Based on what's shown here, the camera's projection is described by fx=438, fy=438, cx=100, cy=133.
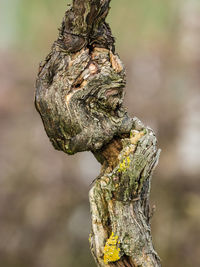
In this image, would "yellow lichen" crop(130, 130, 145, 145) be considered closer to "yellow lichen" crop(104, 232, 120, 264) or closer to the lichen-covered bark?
the lichen-covered bark

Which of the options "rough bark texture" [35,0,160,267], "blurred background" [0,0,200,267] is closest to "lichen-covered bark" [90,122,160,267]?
"rough bark texture" [35,0,160,267]

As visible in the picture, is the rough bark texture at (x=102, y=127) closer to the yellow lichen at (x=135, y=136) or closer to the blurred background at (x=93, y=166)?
the yellow lichen at (x=135, y=136)

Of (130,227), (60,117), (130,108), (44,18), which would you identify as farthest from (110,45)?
(44,18)

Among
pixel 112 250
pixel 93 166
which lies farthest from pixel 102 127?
pixel 93 166

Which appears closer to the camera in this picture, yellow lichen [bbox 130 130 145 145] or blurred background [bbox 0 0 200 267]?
yellow lichen [bbox 130 130 145 145]

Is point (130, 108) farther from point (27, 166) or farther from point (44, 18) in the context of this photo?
point (44, 18)

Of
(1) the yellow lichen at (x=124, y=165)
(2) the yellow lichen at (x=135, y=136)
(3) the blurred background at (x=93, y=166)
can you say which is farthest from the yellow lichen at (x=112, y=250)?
(3) the blurred background at (x=93, y=166)

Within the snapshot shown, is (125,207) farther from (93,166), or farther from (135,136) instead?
(93,166)
